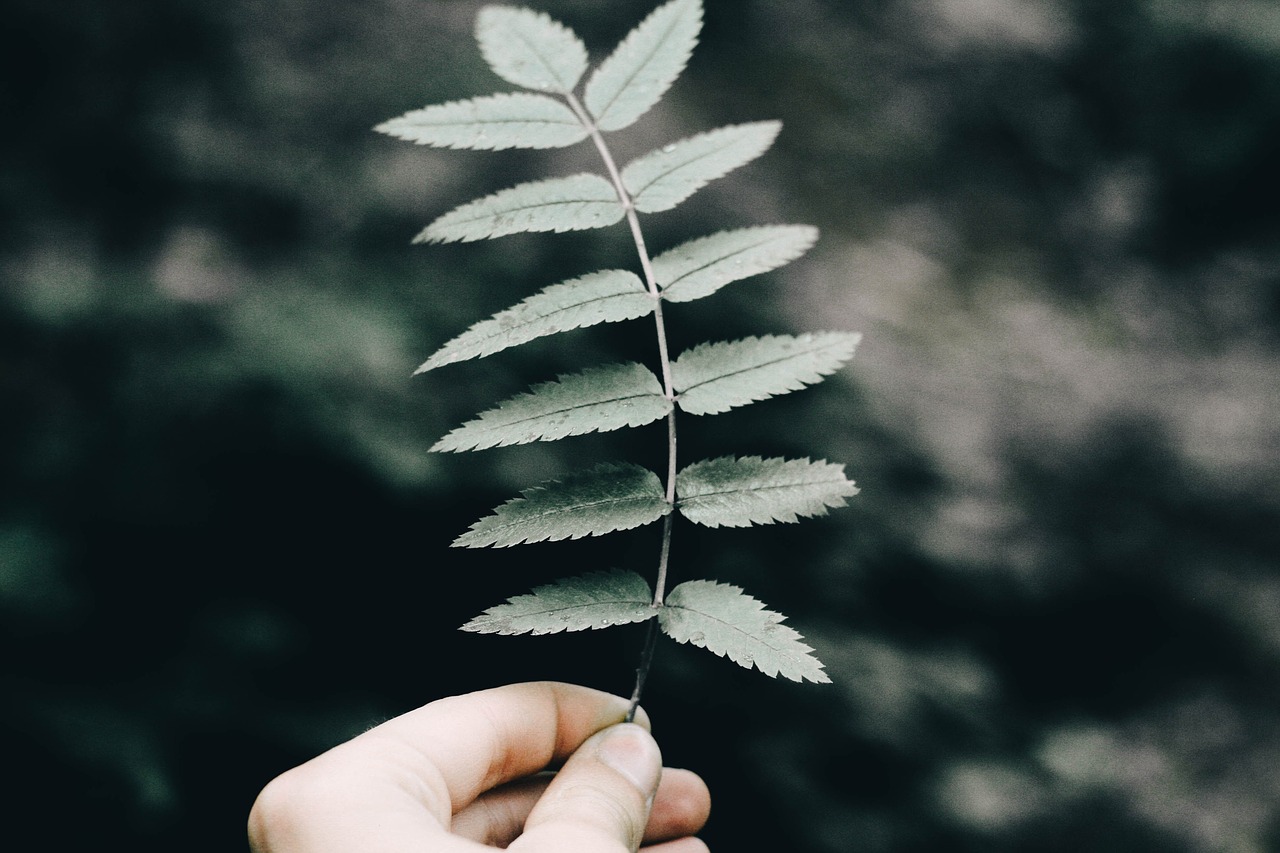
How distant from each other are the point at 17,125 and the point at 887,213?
2.33 m

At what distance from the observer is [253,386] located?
2.05m

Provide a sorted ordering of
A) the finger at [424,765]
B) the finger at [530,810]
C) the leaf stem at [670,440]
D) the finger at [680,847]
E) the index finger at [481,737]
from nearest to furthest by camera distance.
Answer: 1. the finger at [424,765]
2. the index finger at [481,737]
3. the leaf stem at [670,440]
4. the finger at [530,810]
5. the finger at [680,847]

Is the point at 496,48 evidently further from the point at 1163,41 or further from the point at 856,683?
the point at 1163,41

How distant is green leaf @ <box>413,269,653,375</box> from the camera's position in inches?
46.1

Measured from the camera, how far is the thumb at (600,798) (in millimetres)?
1064

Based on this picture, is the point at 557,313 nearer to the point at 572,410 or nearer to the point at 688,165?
the point at 572,410

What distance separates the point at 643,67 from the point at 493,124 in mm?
253

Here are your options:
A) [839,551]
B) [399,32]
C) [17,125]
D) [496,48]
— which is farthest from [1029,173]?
[17,125]

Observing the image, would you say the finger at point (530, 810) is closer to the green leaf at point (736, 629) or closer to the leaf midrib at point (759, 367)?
the green leaf at point (736, 629)

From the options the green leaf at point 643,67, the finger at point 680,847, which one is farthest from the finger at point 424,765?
the green leaf at point 643,67

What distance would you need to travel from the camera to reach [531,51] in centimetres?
140

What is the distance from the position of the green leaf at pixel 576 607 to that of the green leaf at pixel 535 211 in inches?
20.0

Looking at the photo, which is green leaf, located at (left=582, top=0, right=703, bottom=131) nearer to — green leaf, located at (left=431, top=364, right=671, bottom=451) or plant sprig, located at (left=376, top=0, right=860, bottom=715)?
plant sprig, located at (left=376, top=0, right=860, bottom=715)

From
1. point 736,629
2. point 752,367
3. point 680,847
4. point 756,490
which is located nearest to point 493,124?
point 752,367
